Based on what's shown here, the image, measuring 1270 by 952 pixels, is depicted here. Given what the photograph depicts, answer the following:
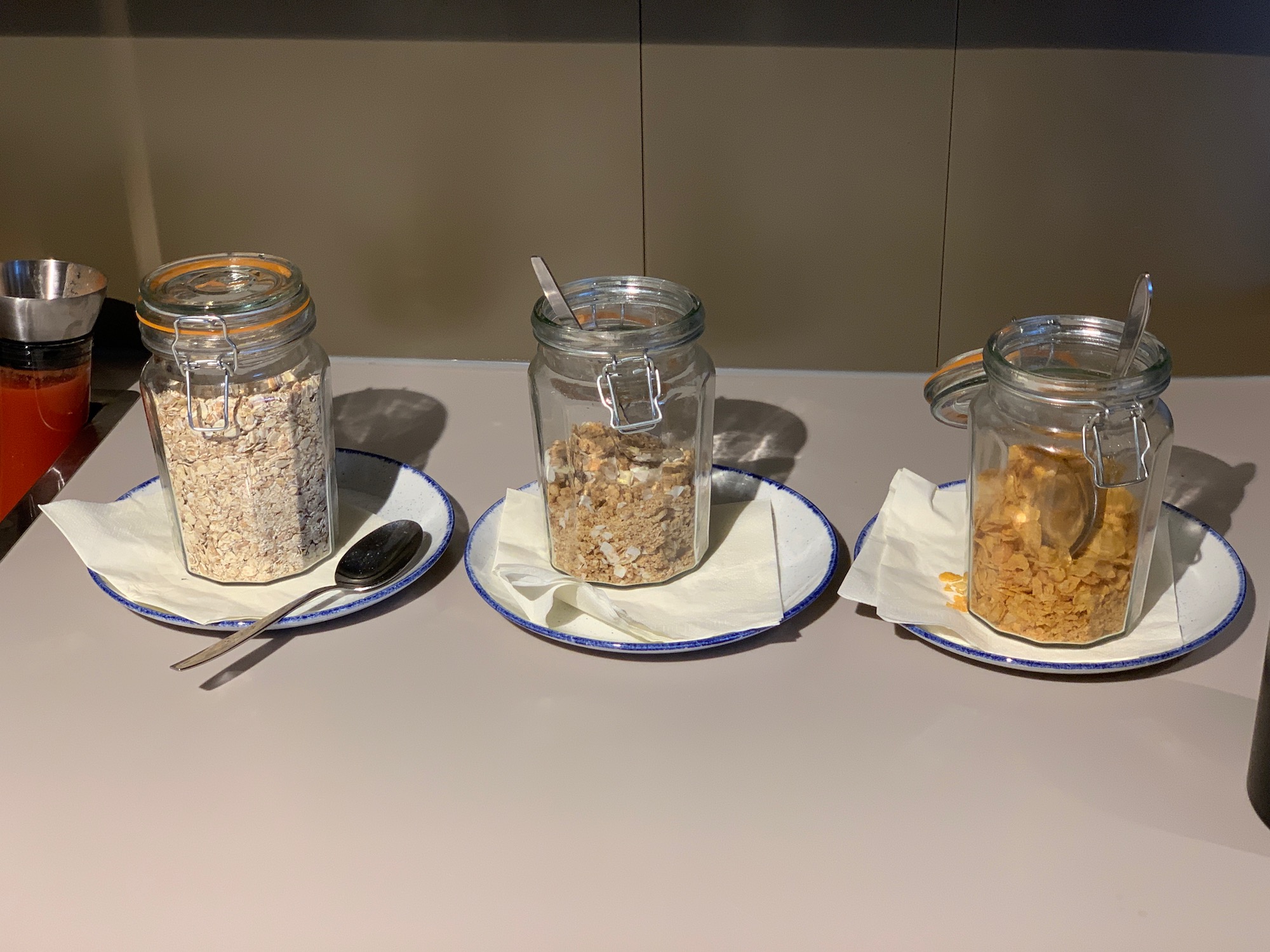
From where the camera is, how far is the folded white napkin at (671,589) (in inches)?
30.2

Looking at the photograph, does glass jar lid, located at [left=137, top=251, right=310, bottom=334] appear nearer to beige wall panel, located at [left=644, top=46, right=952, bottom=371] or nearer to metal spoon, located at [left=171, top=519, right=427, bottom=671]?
metal spoon, located at [left=171, top=519, right=427, bottom=671]

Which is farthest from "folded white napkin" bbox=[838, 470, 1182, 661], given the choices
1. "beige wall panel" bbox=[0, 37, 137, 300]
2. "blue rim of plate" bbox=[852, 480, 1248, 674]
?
"beige wall panel" bbox=[0, 37, 137, 300]

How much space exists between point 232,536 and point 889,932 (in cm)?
52

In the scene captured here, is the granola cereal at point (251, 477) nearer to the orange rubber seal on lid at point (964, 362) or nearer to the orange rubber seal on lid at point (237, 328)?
the orange rubber seal on lid at point (237, 328)

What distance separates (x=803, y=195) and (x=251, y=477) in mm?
785

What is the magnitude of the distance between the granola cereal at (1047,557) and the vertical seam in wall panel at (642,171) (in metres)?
0.72

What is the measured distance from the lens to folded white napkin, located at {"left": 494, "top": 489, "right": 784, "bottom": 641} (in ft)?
2.52

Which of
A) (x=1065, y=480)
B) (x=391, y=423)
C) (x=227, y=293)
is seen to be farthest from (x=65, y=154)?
(x=1065, y=480)

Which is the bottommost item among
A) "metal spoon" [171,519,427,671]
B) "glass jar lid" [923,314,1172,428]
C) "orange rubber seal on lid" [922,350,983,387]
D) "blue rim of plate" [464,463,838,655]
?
"blue rim of plate" [464,463,838,655]

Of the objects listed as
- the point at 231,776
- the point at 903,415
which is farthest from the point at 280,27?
the point at 231,776

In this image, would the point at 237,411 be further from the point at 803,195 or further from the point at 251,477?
the point at 803,195

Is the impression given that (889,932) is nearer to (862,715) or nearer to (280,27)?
(862,715)

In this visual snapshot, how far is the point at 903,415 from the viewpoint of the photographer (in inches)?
42.9

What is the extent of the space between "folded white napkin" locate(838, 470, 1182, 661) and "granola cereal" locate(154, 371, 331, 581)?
39 centimetres
